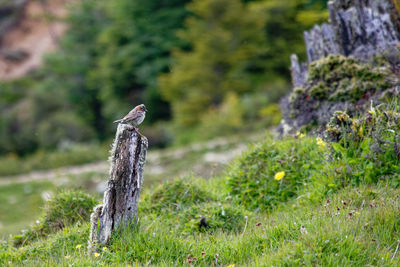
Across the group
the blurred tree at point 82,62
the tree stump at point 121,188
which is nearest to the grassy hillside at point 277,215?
the tree stump at point 121,188

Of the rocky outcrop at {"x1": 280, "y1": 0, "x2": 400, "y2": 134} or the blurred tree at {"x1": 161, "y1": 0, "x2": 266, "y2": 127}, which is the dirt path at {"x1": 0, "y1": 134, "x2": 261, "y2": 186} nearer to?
the rocky outcrop at {"x1": 280, "y1": 0, "x2": 400, "y2": 134}

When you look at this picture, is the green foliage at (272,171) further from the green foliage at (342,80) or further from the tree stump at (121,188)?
the tree stump at (121,188)

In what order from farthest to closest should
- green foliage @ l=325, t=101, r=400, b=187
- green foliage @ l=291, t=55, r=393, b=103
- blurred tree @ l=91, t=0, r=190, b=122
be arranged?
blurred tree @ l=91, t=0, r=190, b=122, green foliage @ l=291, t=55, r=393, b=103, green foliage @ l=325, t=101, r=400, b=187

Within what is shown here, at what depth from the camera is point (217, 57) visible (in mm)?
23797

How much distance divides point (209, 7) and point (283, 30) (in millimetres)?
4827

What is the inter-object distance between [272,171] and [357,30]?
342 cm

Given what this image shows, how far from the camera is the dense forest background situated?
23.5 metres

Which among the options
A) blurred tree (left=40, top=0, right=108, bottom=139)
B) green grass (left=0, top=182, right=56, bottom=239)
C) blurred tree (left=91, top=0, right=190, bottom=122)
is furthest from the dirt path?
blurred tree (left=40, top=0, right=108, bottom=139)

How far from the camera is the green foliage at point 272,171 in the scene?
206 inches

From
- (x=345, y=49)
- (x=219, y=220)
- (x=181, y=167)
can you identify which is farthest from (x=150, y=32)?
(x=219, y=220)

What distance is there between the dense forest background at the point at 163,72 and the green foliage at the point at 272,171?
21.9 feet

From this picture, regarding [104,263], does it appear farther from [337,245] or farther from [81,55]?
[81,55]

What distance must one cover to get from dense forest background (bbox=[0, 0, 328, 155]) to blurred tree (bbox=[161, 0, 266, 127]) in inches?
2.3

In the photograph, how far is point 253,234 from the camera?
4023 millimetres
